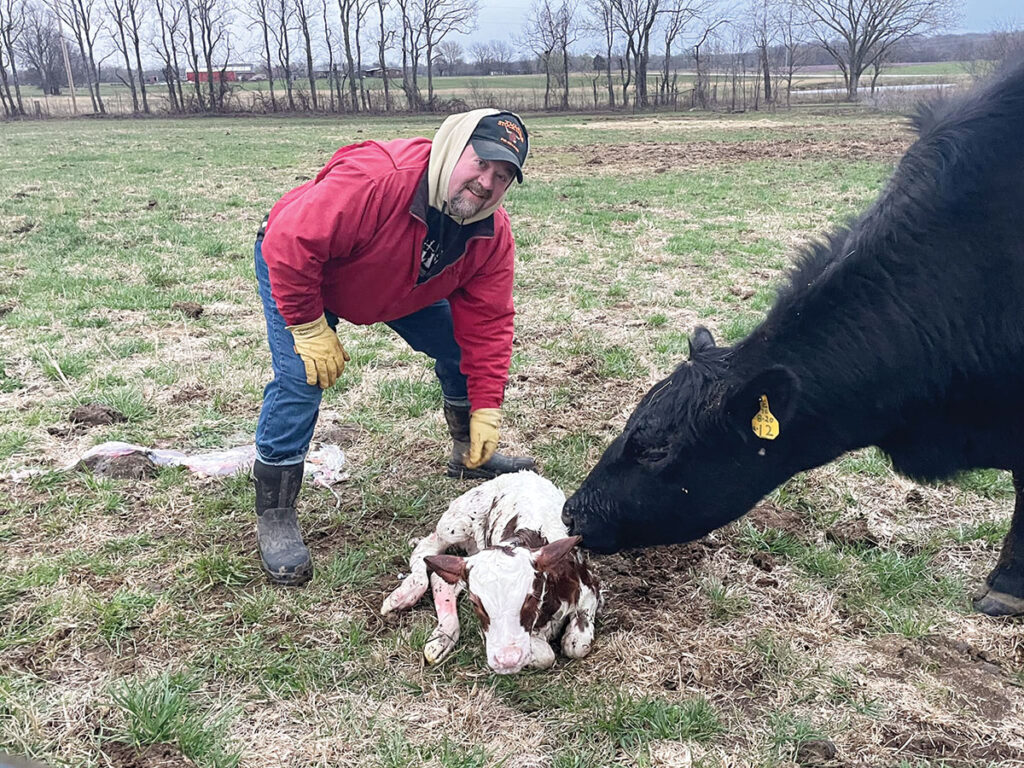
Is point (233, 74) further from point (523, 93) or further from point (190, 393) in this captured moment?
point (190, 393)

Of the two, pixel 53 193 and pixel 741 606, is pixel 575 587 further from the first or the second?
pixel 53 193

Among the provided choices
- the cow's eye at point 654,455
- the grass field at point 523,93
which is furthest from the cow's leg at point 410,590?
the grass field at point 523,93

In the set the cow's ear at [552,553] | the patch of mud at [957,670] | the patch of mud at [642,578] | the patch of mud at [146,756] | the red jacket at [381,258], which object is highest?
the red jacket at [381,258]

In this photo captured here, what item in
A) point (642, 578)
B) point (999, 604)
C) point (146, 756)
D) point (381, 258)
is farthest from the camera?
point (642, 578)

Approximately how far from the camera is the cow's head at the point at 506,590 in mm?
2779

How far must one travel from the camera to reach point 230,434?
495cm

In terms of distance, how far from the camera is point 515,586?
285 cm

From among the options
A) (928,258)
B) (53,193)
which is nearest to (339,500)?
(928,258)

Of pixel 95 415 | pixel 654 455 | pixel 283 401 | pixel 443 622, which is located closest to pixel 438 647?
pixel 443 622

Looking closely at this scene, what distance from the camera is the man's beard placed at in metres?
3.28

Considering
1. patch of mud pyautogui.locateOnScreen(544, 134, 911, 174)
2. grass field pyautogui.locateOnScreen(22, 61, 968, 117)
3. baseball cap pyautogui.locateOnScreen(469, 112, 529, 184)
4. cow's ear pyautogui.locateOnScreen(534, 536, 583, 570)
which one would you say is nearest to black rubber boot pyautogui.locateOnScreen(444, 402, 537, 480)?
cow's ear pyautogui.locateOnScreen(534, 536, 583, 570)

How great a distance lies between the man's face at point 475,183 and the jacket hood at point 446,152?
0.03m

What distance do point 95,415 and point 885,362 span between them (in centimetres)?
455

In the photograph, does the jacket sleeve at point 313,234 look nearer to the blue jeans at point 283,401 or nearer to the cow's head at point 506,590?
the blue jeans at point 283,401
